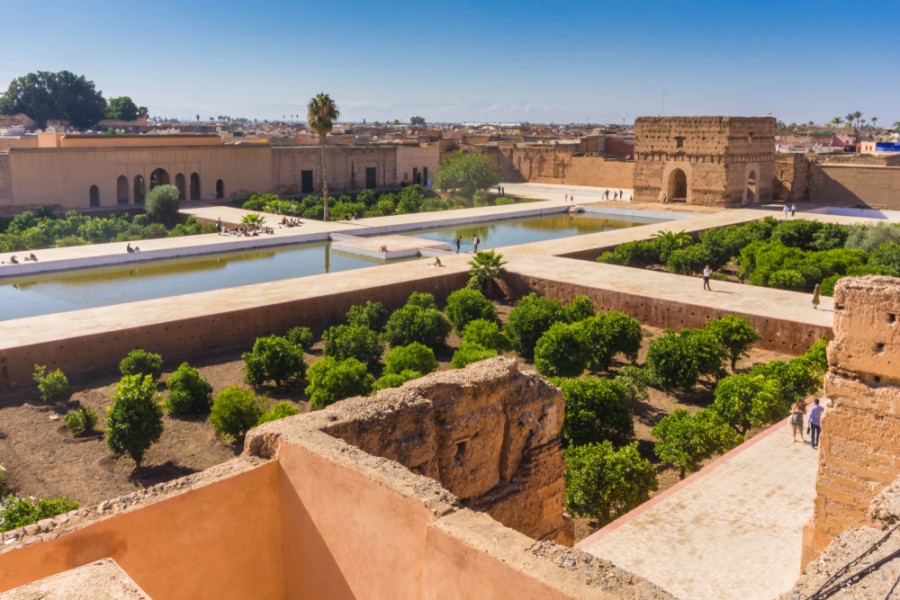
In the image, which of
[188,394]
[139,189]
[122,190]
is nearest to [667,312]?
[188,394]

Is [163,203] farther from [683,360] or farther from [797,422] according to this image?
[797,422]

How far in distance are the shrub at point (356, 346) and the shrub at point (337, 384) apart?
1.69 meters

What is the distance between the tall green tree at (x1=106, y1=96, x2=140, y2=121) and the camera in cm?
6450

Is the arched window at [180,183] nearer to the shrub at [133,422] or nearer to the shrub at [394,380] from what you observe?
the shrub at [394,380]

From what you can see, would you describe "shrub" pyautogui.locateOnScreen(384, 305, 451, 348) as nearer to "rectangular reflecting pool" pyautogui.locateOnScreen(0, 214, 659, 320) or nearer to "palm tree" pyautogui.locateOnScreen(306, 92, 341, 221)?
"rectangular reflecting pool" pyautogui.locateOnScreen(0, 214, 659, 320)

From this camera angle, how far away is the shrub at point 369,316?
14.4m

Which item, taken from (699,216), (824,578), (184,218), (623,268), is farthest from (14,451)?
(699,216)

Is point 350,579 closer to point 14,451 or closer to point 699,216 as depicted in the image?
point 14,451

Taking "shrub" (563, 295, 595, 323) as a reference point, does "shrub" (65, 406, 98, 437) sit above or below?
below

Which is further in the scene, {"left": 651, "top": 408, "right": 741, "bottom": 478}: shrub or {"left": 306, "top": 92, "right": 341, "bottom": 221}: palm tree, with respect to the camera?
{"left": 306, "top": 92, "right": 341, "bottom": 221}: palm tree

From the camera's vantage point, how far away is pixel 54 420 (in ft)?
33.8

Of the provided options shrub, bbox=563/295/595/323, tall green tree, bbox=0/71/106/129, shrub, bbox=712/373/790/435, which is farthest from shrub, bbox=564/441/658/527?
tall green tree, bbox=0/71/106/129

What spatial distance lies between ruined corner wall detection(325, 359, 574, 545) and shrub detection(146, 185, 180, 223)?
2227 cm

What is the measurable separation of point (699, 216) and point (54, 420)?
895 inches
